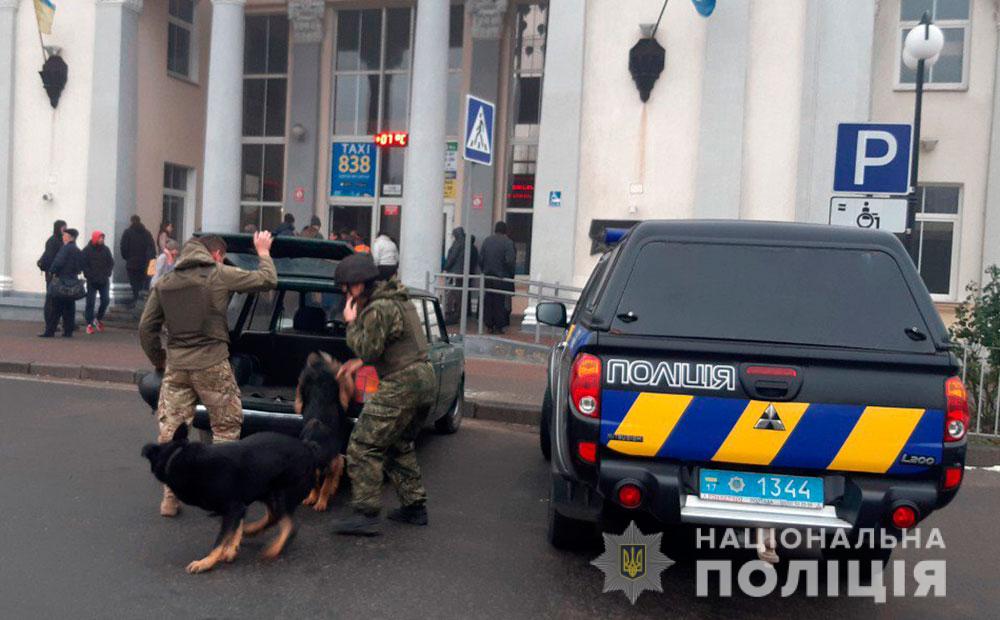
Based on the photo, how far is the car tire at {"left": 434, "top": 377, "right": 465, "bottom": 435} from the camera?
8.75m

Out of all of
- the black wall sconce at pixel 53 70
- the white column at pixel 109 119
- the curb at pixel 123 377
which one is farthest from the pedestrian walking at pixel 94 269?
the black wall sconce at pixel 53 70

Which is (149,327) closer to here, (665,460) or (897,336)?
(665,460)

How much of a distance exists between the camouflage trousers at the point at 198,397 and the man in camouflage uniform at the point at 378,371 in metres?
0.90

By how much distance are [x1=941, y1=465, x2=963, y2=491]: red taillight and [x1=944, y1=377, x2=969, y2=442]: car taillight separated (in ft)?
0.45

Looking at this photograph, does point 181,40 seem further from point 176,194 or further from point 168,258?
point 168,258

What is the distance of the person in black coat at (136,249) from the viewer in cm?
1633

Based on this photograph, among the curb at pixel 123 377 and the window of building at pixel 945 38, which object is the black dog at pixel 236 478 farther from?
the window of building at pixel 945 38

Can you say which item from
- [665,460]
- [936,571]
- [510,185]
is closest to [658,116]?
[510,185]

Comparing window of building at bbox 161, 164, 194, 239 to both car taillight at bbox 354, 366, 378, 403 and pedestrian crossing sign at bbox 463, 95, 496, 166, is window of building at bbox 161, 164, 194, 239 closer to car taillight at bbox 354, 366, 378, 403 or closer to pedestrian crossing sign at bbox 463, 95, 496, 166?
pedestrian crossing sign at bbox 463, 95, 496, 166

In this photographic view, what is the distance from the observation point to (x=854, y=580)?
5.05 meters

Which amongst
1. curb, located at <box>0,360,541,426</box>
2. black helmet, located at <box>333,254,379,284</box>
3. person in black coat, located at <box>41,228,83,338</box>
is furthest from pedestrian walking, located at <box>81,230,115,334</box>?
black helmet, located at <box>333,254,379,284</box>

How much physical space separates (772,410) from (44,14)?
16268mm

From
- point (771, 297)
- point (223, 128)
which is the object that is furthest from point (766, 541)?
point (223, 128)

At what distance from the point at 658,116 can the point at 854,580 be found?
10558 mm
